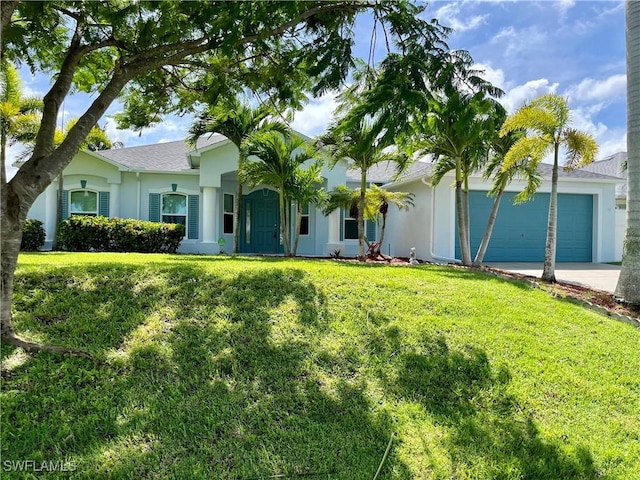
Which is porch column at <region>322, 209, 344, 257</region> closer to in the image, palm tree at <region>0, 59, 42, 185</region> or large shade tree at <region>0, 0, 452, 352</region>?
large shade tree at <region>0, 0, 452, 352</region>

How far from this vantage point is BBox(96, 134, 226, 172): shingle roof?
1487 cm

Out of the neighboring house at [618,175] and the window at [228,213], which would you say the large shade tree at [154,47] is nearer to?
the window at [228,213]

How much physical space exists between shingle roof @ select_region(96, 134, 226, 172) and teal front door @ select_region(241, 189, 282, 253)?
2740mm

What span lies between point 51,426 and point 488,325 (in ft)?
16.0

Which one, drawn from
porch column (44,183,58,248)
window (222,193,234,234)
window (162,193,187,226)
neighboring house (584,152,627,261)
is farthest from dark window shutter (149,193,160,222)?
neighboring house (584,152,627,261)

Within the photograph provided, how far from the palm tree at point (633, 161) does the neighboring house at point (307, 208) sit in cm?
644

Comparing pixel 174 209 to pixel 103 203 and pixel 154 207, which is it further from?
pixel 103 203

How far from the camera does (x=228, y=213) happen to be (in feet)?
51.2

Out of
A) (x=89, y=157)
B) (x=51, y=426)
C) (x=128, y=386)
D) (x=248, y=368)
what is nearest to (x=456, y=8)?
(x=248, y=368)

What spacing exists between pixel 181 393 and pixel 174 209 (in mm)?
12678

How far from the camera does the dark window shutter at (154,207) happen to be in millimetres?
14672

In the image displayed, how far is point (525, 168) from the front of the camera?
10039 mm

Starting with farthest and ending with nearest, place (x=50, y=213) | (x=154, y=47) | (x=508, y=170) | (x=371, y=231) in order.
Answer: (x=371, y=231), (x=50, y=213), (x=508, y=170), (x=154, y=47)

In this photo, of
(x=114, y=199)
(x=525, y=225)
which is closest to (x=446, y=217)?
(x=525, y=225)
